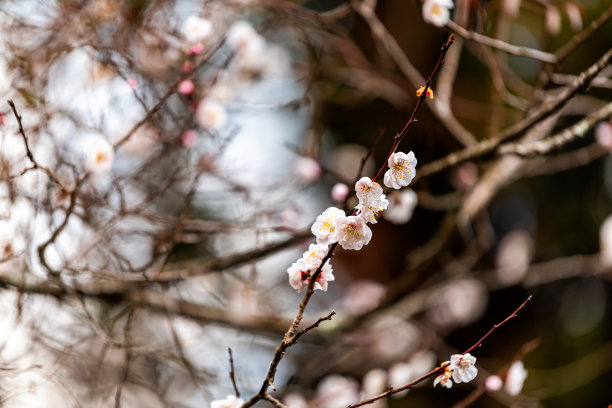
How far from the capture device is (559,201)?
476cm

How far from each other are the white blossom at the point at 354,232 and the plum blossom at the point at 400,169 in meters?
0.09

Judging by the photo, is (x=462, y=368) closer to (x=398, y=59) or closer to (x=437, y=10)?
(x=437, y=10)

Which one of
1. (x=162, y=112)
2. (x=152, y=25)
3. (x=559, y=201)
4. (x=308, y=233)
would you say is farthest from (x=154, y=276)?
(x=559, y=201)

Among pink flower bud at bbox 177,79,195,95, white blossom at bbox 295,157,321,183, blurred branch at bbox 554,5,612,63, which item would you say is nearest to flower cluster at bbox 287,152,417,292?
blurred branch at bbox 554,5,612,63

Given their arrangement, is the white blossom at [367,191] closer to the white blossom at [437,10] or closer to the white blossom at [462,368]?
the white blossom at [462,368]

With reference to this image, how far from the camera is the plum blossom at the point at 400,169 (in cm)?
94

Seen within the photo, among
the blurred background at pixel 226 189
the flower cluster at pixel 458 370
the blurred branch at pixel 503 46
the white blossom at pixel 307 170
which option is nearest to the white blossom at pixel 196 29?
the blurred background at pixel 226 189

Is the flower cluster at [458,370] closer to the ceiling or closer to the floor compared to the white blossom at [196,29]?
closer to the floor

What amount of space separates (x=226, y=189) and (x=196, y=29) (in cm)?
61

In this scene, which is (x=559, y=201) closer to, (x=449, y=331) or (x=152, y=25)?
(x=449, y=331)

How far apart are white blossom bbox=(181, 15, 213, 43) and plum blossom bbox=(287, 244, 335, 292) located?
1162 mm

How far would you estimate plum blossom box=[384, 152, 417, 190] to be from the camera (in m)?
0.94

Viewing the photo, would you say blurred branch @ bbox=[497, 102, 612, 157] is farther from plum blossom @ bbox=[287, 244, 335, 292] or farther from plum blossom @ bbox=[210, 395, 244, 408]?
plum blossom @ bbox=[210, 395, 244, 408]

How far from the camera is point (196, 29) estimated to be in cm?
192
